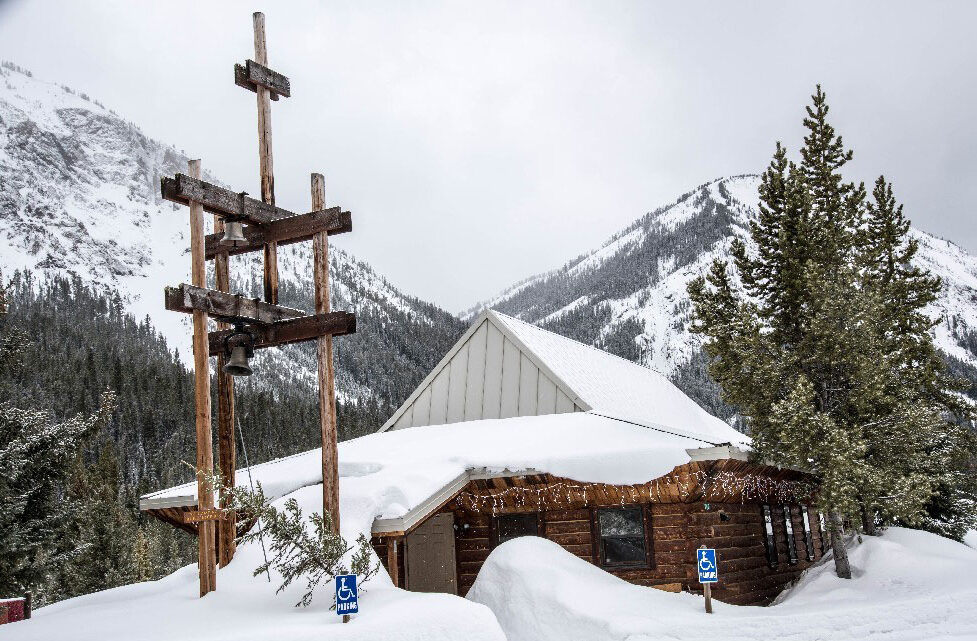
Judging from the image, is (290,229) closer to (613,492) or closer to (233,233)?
(233,233)

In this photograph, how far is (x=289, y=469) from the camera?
1498 centimetres

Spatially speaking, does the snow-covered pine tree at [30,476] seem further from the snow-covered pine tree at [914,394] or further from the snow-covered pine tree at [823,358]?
the snow-covered pine tree at [914,394]

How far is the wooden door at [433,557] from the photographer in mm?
16109

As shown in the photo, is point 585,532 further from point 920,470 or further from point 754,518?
point 920,470

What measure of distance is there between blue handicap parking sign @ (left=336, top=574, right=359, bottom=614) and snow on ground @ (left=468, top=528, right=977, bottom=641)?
3.95m

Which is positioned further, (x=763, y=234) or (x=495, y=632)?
(x=763, y=234)

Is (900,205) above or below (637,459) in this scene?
above

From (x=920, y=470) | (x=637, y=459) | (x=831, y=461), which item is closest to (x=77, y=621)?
(x=637, y=459)

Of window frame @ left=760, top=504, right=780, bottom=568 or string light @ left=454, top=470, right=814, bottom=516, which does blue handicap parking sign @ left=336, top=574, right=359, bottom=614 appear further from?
window frame @ left=760, top=504, right=780, bottom=568

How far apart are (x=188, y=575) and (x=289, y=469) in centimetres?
284

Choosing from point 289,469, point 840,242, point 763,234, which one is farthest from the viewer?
point 763,234

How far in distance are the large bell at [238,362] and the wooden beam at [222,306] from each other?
446mm

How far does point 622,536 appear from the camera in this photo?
15.1 meters

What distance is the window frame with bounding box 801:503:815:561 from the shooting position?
70.3 ft
